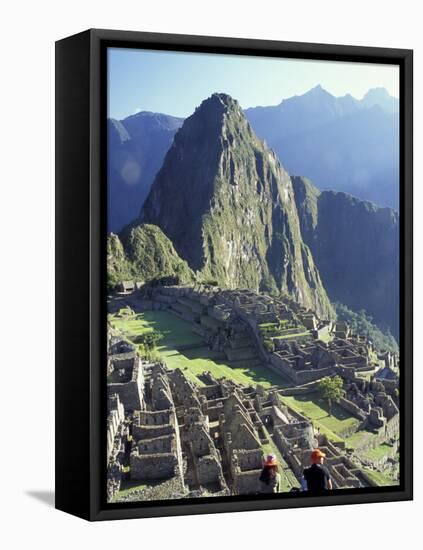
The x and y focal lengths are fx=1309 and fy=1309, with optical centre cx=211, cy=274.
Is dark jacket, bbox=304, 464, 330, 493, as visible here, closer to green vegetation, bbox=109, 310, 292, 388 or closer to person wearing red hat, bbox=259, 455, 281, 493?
person wearing red hat, bbox=259, 455, 281, 493

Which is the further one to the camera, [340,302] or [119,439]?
[340,302]

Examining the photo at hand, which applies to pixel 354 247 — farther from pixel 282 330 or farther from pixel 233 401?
pixel 233 401

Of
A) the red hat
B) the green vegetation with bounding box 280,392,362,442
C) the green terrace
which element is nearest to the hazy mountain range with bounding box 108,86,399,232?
the green terrace

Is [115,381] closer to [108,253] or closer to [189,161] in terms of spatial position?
[108,253]

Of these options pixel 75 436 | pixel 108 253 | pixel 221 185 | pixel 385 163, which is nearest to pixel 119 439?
pixel 75 436

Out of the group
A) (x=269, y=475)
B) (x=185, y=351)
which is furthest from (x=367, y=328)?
(x=185, y=351)

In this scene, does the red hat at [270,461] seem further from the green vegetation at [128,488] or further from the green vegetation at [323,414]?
the green vegetation at [128,488]

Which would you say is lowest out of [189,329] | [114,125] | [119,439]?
[119,439]
